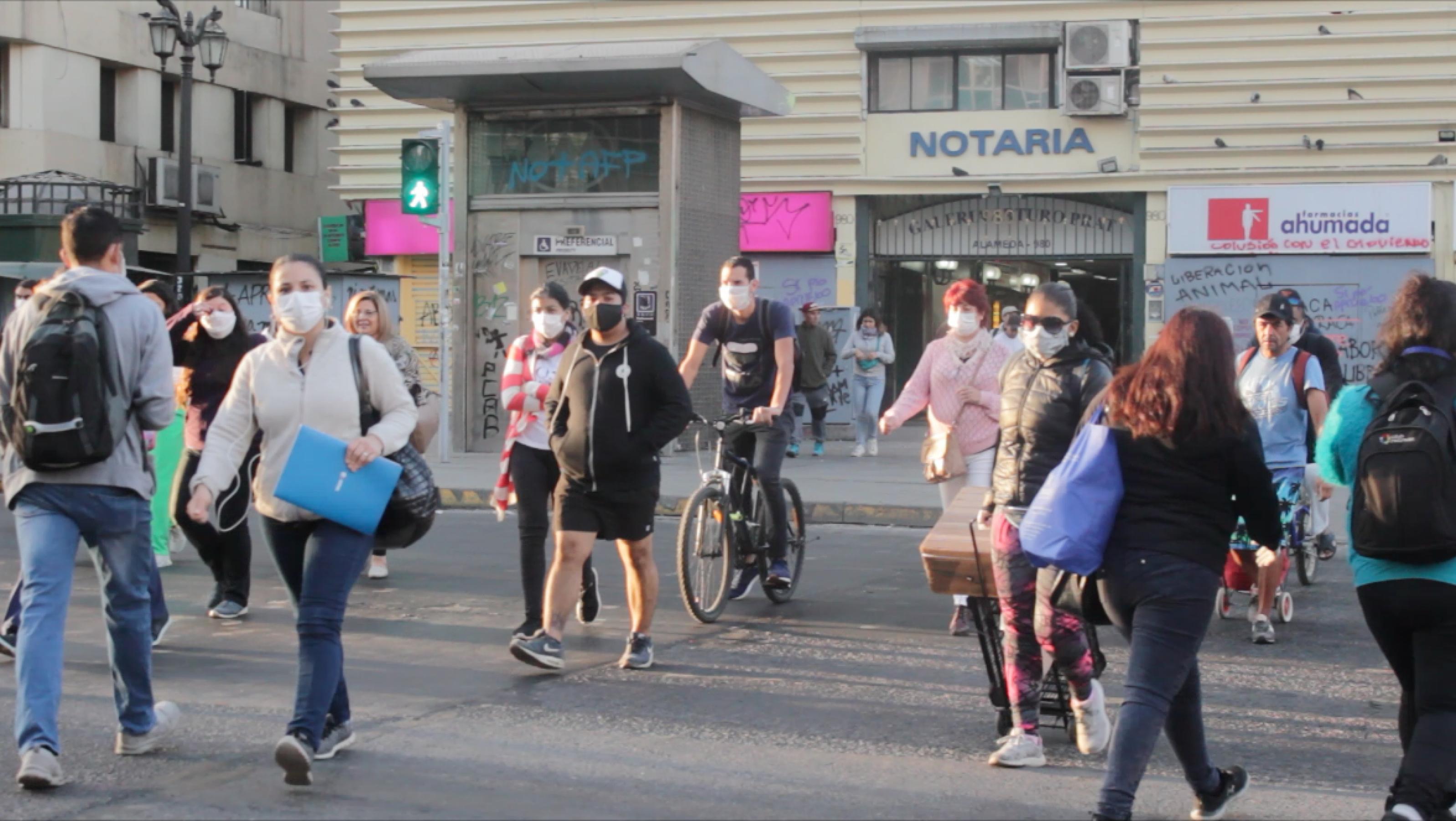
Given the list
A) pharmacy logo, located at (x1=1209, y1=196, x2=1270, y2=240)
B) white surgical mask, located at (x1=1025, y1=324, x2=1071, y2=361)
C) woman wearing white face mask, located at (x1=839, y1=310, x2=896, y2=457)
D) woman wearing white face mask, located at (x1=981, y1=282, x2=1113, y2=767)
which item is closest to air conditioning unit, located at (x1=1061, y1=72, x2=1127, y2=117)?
pharmacy logo, located at (x1=1209, y1=196, x2=1270, y2=240)

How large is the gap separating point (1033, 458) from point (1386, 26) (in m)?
Answer: 17.9

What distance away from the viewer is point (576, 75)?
16.2 m

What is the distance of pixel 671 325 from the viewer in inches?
658

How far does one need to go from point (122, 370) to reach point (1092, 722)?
11.4ft

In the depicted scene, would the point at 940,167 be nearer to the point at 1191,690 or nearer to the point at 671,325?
the point at 671,325

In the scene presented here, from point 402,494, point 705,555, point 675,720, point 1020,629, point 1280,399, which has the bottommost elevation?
point 675,720

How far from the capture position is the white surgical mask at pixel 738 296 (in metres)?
8.95

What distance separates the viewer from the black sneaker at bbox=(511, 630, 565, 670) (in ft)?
23.4

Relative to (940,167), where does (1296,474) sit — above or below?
below

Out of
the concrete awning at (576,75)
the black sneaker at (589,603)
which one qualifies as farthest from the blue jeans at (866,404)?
the black sneaker at (589,603)

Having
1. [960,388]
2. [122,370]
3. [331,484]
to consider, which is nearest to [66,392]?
A: [122,370]

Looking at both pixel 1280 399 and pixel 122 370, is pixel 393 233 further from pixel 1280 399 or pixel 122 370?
pixel 122 370

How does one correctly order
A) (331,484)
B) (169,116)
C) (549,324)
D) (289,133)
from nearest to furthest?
(331,484), (549,324), (169,116), (289,133)

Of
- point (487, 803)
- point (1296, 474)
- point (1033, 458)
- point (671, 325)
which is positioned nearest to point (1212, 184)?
point (671, 325)
